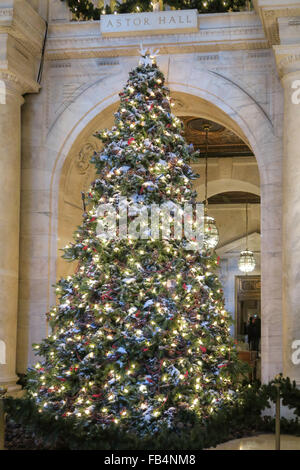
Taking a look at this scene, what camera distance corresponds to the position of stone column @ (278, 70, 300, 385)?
7.84m

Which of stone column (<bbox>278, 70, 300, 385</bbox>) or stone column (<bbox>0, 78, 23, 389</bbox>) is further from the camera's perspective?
stone column (<bbox>0, 78, 23, 389</bbox>)

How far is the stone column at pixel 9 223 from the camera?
28.5 ft

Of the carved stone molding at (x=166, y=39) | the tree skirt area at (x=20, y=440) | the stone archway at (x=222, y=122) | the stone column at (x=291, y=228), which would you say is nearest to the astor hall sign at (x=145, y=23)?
the carved stone molding at (x=166, y=39)

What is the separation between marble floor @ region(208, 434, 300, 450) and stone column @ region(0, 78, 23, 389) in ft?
11.2

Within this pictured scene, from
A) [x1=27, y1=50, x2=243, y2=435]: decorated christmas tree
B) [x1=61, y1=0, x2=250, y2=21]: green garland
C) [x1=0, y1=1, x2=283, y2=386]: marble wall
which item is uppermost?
[x1=61, y1=0, x2=250, y2=21]: green garland

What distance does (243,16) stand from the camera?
9.15 metres

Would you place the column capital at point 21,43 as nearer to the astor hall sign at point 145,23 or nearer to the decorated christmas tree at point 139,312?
the astor hall sign at point 145,23

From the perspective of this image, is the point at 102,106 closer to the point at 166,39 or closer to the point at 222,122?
the point at 166,39

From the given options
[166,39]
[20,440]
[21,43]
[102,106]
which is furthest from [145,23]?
[20,440]

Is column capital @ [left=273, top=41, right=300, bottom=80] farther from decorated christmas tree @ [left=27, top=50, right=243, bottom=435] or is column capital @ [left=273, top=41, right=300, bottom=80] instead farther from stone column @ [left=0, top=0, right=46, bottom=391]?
stone column @ [left=0, top=0, right=46, bottom=391]

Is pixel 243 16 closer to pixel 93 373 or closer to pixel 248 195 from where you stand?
pixel 93 373

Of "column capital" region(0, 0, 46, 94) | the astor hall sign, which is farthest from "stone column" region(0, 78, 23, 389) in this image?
the astor hall sign
